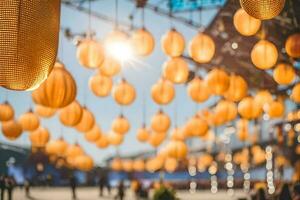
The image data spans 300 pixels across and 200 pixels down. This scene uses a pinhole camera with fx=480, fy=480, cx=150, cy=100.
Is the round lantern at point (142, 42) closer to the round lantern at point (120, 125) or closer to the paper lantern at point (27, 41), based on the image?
the round lantern at point (120, 125)

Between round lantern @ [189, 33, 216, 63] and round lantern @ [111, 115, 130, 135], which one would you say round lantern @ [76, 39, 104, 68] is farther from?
round lantern @ [111, 115, 130, 135]

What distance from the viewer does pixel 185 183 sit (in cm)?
3503

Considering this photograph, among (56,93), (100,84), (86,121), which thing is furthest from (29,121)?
(56,93)

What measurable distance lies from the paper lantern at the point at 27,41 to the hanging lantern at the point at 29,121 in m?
6.15

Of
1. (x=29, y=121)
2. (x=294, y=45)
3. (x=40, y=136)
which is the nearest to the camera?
(x=294, y=45)

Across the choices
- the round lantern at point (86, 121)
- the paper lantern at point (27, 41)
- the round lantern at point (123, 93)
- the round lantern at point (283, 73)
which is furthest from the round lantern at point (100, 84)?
the paper lantern at point (27, 41)

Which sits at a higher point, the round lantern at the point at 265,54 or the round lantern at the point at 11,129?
the round lantern at the point at 265,54

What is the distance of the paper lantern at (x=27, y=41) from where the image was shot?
338cm

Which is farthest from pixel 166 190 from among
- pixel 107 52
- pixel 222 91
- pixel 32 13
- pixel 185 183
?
pixel 185 183

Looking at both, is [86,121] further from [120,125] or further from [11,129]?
[11,129]

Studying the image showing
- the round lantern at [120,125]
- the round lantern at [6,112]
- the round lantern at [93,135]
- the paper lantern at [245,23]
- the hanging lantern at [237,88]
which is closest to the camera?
the paper lantern at [245,23]

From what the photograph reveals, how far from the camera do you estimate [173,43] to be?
294 inches

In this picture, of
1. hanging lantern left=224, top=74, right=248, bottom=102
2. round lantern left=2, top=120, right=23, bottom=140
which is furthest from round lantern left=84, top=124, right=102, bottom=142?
hanging lantern left=224, top=74, right=248, bottom=102

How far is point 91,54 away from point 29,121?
2996 millimetres
